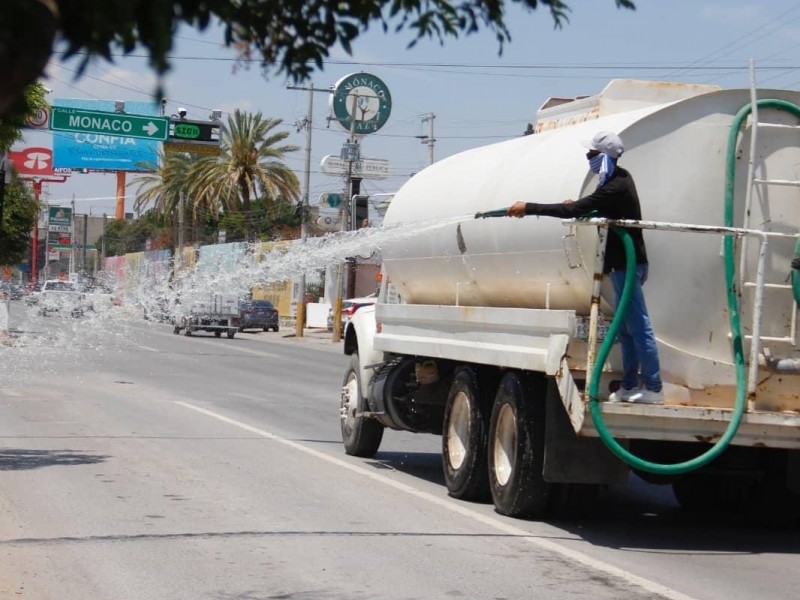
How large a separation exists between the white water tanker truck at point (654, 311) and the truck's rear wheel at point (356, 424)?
2.92m

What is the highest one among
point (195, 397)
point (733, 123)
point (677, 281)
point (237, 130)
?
point (237, 130)

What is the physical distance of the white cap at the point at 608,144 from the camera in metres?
8.75

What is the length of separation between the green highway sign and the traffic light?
18752 mm

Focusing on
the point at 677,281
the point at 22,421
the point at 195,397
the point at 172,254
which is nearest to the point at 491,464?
the point at 677,281

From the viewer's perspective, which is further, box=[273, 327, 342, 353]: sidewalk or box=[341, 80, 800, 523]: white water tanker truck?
box=[273, 327, 342, 353]: sidewalk

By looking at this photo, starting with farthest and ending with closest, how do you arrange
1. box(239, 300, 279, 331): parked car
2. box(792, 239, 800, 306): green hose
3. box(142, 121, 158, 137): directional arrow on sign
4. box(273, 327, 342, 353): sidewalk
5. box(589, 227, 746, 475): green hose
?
box(239, 300, 279, 331): parked car → box(273, 327, 342, 353): sidewalk → box(142, 121, 158, 137): directional arrow on sign → box(792, 239, 800, 306): green hose → box(589, 227, 746, 475): green hose

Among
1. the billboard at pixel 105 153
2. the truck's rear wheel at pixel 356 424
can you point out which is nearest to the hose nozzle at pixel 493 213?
the truck's rear wheel at pixel 356 424

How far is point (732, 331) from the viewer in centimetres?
902

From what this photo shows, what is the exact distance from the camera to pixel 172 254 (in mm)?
70312

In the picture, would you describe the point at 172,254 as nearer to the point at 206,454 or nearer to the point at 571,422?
the point at 206,454

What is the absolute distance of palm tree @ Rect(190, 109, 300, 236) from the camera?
57312 mm

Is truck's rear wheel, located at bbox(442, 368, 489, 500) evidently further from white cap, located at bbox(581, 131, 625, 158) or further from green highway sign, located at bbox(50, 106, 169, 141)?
green highway sign, located at bbox(50, 106, 169, 141)

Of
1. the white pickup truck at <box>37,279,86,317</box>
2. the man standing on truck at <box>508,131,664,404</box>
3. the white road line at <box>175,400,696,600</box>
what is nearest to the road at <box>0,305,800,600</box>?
the white road line at <box>175,400,696,600</box>

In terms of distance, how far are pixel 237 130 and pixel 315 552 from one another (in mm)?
49912
